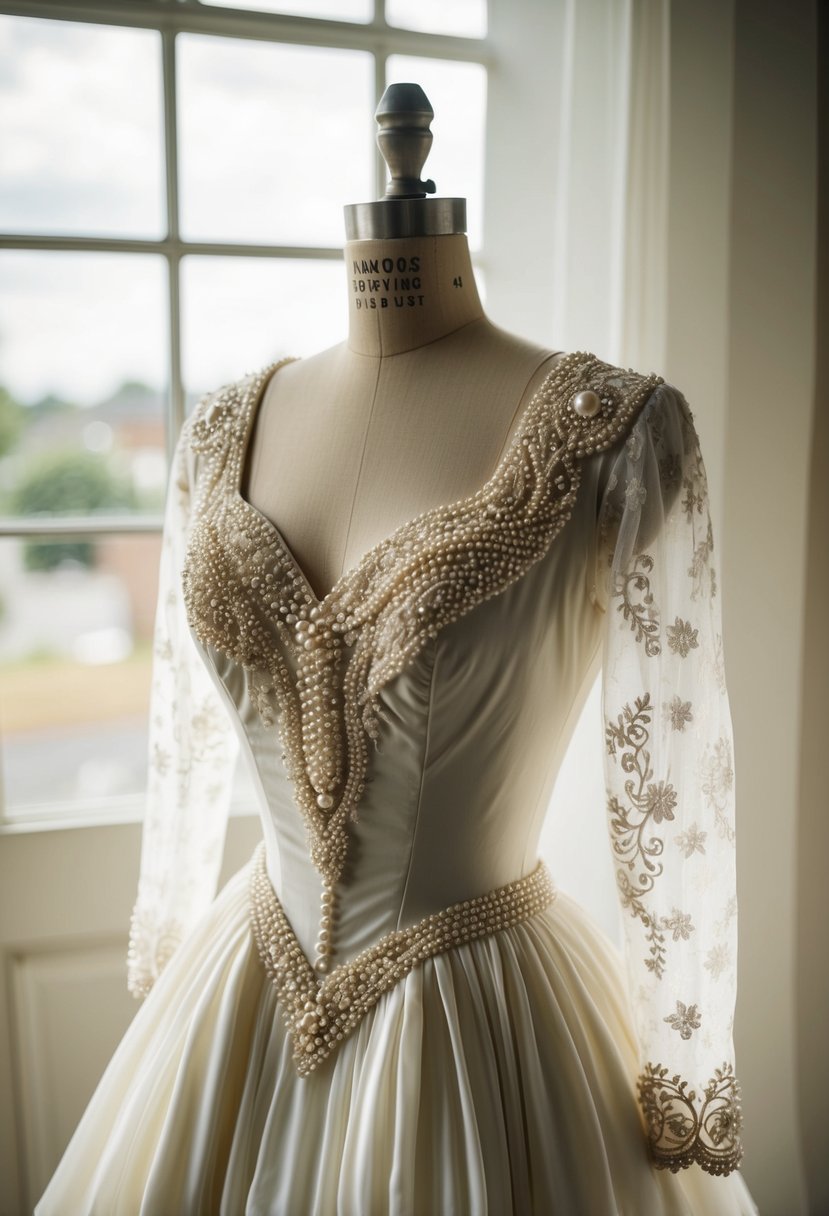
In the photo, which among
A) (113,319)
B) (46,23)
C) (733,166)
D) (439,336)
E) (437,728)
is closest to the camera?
(437,728)

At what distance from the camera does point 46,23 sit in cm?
120

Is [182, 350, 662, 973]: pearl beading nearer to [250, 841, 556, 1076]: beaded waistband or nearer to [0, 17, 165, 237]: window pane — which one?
[250, 841, 556, 1076]: beaded waistband

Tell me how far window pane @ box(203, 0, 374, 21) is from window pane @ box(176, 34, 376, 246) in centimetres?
4

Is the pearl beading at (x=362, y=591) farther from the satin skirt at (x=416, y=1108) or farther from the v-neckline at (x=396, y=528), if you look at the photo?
the satin skirt at (x=416, y=1108)

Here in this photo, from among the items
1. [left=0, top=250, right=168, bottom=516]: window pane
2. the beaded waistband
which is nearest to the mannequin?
the beaded waistband

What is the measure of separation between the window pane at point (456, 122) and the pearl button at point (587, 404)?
66cm

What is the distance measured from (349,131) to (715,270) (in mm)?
569

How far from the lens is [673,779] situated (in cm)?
78

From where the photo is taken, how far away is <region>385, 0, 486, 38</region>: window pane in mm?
1300

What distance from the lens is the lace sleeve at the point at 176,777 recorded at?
991 millimetres

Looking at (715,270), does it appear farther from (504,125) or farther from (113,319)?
(113,319)

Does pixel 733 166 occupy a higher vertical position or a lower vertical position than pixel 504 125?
lower

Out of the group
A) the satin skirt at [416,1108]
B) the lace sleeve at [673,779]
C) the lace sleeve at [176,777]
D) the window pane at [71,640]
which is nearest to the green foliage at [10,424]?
the window pane at [71,640]

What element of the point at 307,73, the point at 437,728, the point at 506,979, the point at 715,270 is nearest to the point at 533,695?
the point at 437,728
